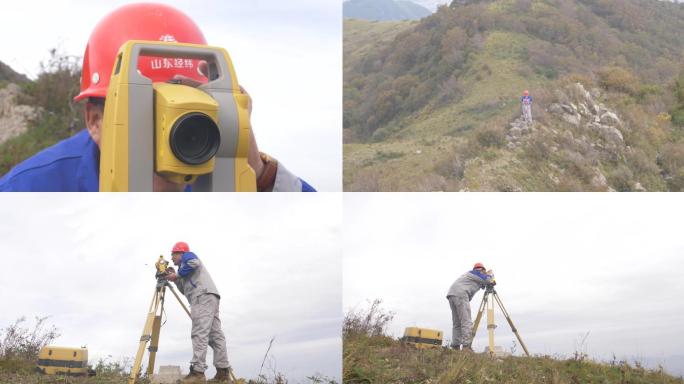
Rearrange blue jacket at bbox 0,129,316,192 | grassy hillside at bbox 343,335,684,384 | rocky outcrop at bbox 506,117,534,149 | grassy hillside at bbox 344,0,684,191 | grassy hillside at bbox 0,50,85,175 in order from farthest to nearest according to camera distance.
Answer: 1. rocky outcrop at bbox 506,117,534,149
2. grassy hillside at bbox 344,0,684,191
3. grassy hillside at bbox 0,50,85,175
4. grassy hillside at bbox 343,335,684,384
5. blue jacket at bbox 0,129,316,192

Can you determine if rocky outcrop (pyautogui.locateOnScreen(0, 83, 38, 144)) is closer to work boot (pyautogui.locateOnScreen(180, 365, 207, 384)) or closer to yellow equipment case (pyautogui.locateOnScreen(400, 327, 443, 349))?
yellow equipment case (pyautogui.locateOnScreen(400, 327, 443, 349))

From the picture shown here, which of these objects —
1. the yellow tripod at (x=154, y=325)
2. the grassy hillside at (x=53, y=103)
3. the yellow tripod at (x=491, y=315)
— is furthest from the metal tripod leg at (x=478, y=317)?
the grassy hillside at (x=53, y=103)

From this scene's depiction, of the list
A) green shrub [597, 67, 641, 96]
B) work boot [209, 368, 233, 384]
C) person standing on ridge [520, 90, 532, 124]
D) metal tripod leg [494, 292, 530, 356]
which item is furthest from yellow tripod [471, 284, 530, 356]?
green shrub [597, 67, 641, 96]

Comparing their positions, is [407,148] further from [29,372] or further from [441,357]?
[29,372]

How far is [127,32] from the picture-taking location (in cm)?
377

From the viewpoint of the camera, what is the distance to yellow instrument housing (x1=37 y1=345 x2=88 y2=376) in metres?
4.35

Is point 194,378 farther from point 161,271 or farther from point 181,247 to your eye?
point 181,247

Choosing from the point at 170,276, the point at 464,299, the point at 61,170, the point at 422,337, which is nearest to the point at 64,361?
the point at 170,276

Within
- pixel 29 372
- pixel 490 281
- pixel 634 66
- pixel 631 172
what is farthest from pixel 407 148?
pixel 29 372

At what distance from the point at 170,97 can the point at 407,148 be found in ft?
75.6

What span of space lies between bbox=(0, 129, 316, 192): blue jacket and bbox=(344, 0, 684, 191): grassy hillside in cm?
1580

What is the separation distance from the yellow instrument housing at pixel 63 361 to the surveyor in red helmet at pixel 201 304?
0.63 meters

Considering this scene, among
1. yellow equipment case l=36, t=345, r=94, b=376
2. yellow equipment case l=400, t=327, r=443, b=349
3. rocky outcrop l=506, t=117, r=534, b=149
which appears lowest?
yellow equipment case l=36, t=345, r=94, b=376

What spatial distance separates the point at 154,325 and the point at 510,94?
25595 mm
